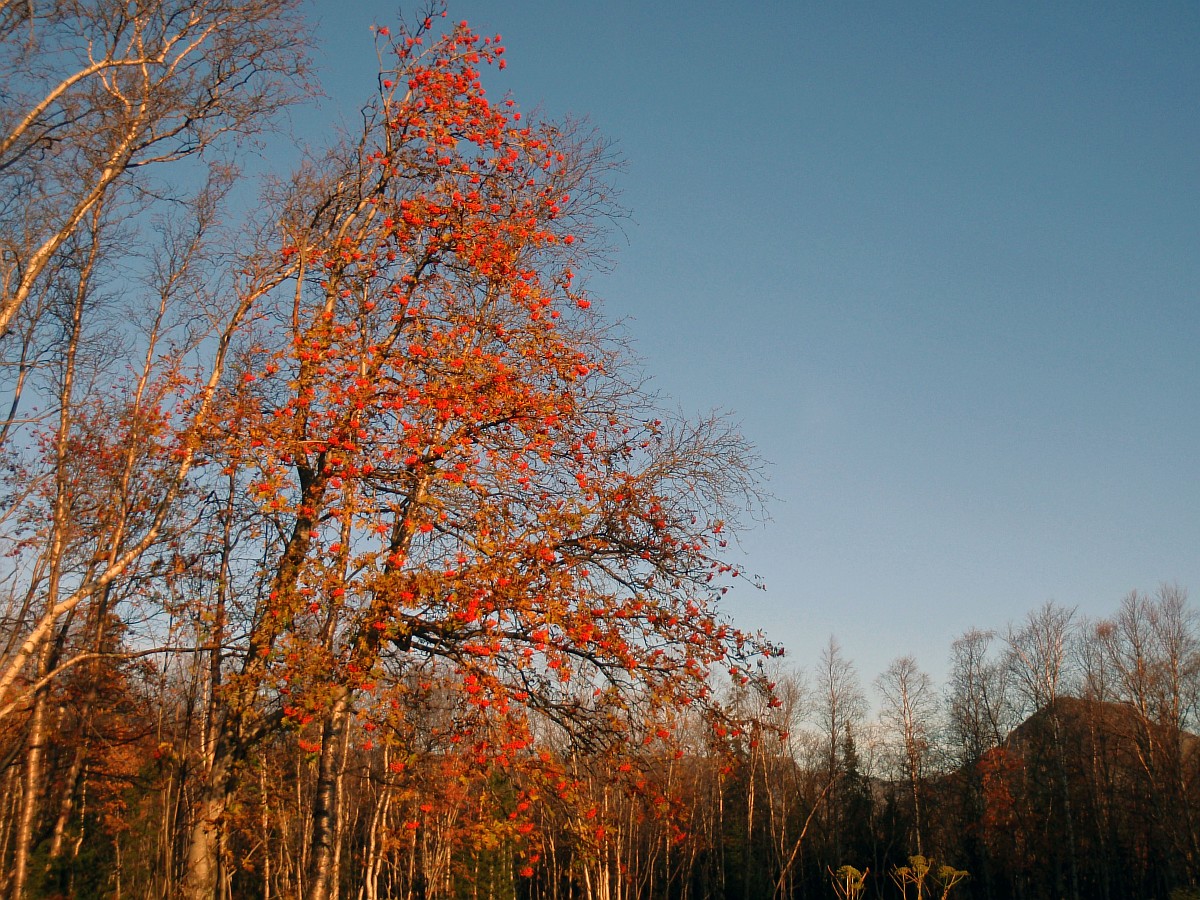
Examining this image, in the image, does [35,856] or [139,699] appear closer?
[139,699]


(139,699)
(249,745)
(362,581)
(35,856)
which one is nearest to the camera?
(362,581)

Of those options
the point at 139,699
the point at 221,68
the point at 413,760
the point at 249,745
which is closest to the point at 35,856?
the point at 139,699

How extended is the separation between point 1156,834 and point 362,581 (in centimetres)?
3243

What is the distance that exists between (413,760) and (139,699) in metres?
3.14

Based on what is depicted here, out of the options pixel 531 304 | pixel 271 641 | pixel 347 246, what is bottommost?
pixel 271 641

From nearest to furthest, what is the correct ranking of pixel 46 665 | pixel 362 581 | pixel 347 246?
pixel 362 581
pixel 347 246
pixel 46 665

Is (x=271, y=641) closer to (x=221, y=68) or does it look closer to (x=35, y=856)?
(x=221, y=68)

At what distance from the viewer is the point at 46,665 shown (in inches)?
429

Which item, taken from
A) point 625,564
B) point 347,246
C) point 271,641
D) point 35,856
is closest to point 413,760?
point 271,641

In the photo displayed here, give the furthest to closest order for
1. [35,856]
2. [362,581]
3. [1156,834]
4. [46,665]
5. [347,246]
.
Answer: [1156,834] → [35,856] → [46,665] → [347,246] → [362,581]

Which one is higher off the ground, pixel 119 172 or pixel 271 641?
pixel 119 172

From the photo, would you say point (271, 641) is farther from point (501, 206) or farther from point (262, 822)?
point (262, 822)

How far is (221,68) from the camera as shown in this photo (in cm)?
843

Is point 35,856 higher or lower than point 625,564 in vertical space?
lower
